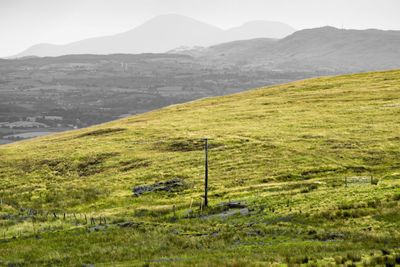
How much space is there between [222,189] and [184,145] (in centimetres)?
2267

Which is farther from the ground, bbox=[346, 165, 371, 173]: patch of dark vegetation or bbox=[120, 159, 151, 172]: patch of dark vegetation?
bbox=[346, 165, 371, 173]: patch of dark vegetation

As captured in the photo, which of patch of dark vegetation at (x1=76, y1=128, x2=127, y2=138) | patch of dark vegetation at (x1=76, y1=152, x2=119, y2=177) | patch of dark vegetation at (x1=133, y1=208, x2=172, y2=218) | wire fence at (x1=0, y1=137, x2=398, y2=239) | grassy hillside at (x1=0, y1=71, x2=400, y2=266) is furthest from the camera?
patch of dark vegetation at (x1=76, y1=128, x2=127, y2=138)

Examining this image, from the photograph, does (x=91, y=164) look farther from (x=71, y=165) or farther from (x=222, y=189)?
(x=222, y=189)

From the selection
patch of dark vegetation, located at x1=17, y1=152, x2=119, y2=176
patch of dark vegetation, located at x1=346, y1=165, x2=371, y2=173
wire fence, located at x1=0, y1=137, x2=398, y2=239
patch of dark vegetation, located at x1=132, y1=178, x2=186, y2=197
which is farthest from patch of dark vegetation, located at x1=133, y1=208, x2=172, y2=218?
patch of dark vegetation, located at x1=346, y1=165, x2=371, y2=173

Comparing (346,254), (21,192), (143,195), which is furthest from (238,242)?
(21,192)

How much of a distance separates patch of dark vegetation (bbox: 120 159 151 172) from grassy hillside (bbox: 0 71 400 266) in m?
0.28

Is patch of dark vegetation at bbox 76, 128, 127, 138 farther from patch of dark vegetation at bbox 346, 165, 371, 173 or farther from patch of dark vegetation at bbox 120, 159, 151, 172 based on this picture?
patch of dark vegetation at bbox 346, 165, 371, 173

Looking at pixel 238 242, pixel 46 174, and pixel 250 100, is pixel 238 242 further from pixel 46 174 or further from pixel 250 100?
pixel 250 100

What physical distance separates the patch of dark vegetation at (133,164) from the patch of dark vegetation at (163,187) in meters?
9.61

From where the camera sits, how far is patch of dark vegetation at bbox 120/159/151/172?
6788 centimetres

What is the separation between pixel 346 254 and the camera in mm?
25109

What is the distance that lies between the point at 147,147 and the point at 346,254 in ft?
180

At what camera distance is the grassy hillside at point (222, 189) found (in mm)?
31297

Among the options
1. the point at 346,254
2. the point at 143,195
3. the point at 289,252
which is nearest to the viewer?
the point at 346,254
